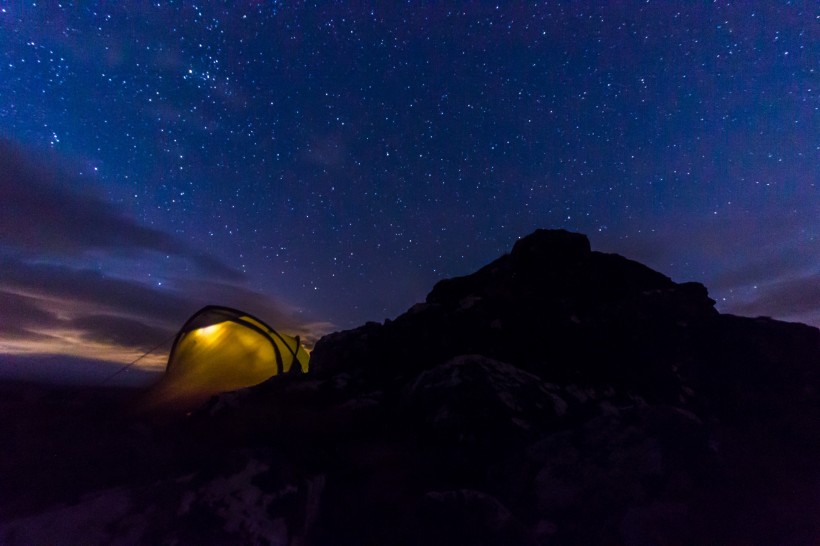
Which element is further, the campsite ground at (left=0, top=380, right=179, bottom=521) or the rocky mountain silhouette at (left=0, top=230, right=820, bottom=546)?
the campsite ground at (left=0, top=380, right=179, bottom=521)

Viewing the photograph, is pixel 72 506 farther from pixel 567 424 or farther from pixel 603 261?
pixel 603 261

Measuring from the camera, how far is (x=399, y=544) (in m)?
4.80

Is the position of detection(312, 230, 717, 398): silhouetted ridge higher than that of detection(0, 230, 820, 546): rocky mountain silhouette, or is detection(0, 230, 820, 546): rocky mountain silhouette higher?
detection(312, 230, 717, 398): silhouetted ridge

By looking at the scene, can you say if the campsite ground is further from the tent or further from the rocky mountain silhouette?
the tent

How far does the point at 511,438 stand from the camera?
7242 millimetres

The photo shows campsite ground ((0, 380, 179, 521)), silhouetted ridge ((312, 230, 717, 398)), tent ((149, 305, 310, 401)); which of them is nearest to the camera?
campsite ground ((0, 380, 179, 521))

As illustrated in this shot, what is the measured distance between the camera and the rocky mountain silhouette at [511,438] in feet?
15.4

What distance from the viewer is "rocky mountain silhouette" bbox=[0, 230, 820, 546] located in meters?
4.70

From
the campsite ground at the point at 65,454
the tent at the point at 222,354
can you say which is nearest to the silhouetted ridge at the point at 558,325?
the tent at the point at 222,354

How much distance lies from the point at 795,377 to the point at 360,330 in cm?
1348

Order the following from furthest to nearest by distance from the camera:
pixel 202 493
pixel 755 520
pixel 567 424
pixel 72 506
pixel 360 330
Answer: pixel 360 330
pixel 567 424
pixel 755 520
pixel 202 493
pixel 72 506

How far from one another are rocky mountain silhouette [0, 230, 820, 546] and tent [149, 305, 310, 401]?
2319 millimetres

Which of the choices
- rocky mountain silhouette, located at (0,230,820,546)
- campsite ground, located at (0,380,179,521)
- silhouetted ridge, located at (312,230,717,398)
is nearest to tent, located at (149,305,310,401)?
silhouetted ridge, located at (312,230,717,398)

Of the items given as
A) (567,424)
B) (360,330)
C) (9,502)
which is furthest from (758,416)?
(9,502)
